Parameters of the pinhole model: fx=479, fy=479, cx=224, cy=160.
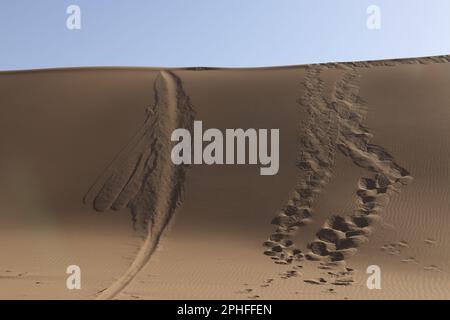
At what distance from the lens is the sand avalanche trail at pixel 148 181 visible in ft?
40.9

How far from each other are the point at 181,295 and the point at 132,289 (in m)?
0.91

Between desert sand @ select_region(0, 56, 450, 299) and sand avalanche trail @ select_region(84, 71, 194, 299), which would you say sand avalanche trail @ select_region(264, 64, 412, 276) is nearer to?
desert sand @ select_region(0, 56, 450, 299)

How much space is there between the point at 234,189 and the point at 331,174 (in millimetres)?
2775

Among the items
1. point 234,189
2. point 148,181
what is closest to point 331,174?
point 234,189

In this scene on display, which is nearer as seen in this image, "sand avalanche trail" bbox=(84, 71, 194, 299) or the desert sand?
the desert sand

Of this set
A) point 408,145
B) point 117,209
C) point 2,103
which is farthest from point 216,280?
point 2,103

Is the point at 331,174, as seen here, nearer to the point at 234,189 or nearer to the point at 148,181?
the point at 234,189

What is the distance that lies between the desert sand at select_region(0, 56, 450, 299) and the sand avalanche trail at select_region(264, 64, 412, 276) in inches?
2.0

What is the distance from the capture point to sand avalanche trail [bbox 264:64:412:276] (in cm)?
1069

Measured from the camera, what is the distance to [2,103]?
19.8 meters

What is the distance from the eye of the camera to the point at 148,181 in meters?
14.0

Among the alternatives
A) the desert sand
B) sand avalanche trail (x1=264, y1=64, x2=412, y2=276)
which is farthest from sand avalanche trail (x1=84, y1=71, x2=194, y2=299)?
sand avalanche trail (x1=264, y1=64, x2=412, y2=276)

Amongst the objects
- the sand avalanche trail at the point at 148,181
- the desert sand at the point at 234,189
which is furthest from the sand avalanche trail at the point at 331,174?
the sand avalanche trail at the point at 148,181

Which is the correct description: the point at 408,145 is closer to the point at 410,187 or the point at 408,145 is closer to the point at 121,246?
the point at 410,187
